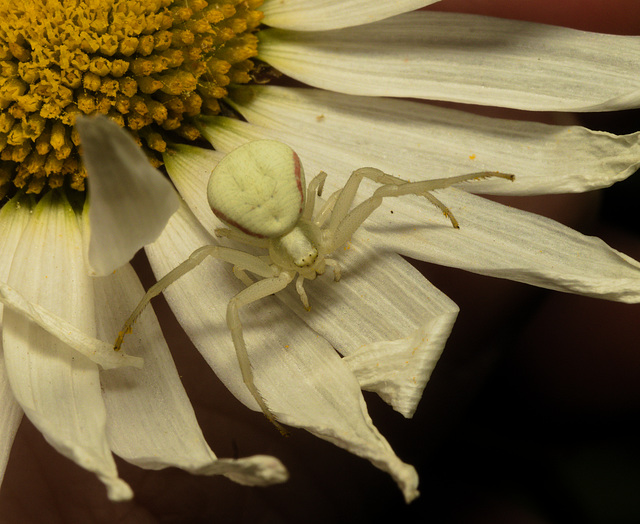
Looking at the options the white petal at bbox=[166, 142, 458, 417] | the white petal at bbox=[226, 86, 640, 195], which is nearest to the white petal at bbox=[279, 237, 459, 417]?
the white petal at bbox=[166, 142, 458, 417]

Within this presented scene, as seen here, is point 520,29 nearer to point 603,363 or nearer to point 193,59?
point 193,59

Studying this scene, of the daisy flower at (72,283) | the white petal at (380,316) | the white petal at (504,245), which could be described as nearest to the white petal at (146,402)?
the daisy flower at (72,283)

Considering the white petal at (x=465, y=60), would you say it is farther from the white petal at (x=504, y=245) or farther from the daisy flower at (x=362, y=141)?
the white petal at (x=504, y=245)

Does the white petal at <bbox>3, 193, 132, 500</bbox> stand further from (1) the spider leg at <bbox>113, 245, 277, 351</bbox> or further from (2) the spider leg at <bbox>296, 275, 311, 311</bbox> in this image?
(2) the spider leg at <bbox>296, 275, 311, 311</bbox>

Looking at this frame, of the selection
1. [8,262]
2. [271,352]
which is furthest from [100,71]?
[271,352]

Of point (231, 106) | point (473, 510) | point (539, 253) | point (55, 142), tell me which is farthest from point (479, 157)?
point (473, 510)

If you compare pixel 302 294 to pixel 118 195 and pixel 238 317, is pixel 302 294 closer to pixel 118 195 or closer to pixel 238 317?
pixel 238 317
